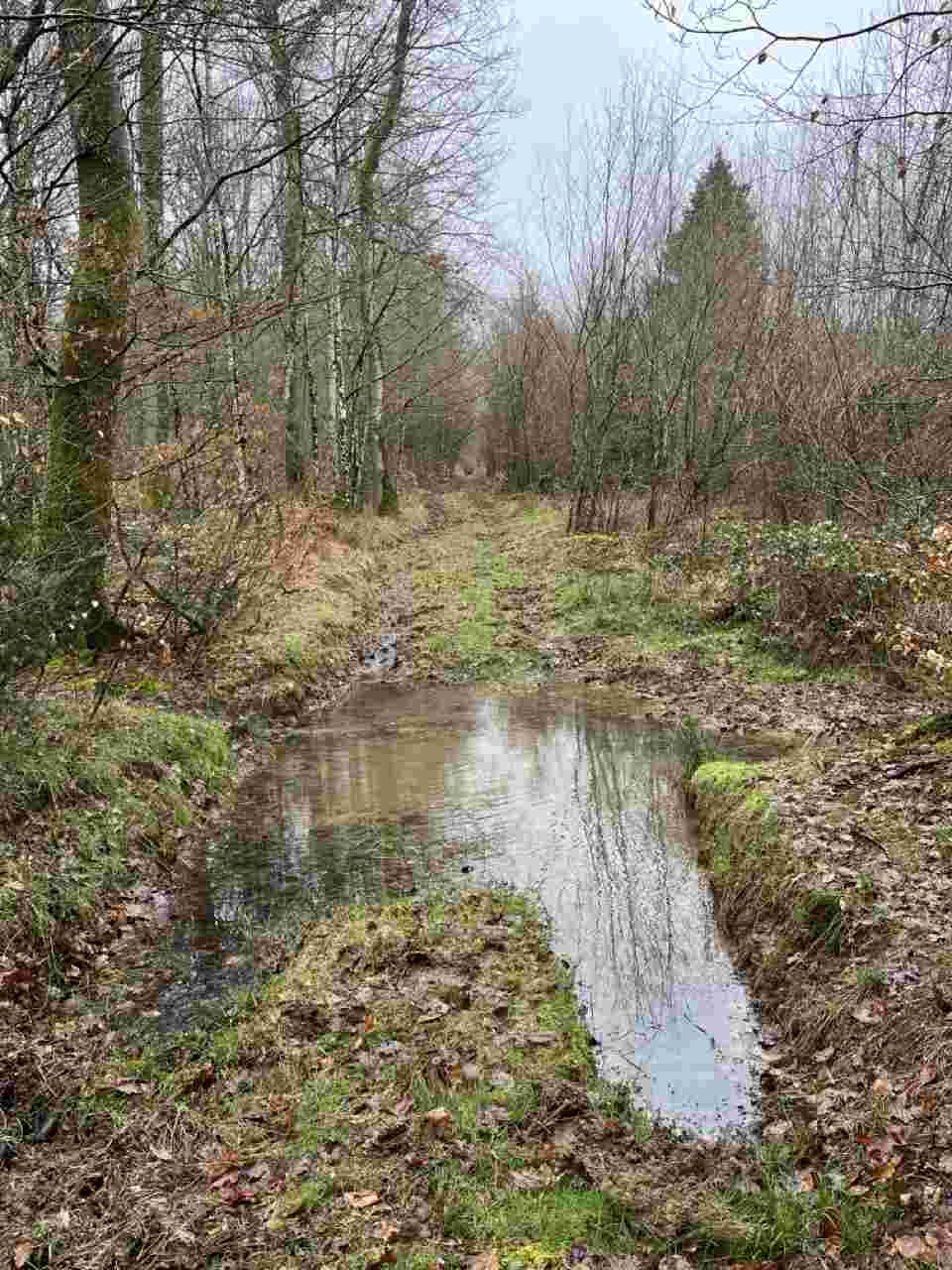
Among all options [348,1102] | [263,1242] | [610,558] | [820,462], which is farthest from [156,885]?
[610,558]

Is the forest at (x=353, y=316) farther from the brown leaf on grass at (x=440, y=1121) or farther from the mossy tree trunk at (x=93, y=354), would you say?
the brown leaf on grass at (x=440, y=1121)

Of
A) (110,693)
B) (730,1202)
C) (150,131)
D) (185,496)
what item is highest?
(150,131)

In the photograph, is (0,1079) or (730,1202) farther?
(0,1079)

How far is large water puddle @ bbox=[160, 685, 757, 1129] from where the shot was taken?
4.90 metres

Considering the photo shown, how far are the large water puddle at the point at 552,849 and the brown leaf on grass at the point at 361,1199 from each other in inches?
56.9

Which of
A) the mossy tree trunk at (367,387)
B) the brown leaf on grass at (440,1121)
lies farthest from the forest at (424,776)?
the mossy tree trunk at (367,387)

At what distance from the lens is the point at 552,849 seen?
7.24 metres

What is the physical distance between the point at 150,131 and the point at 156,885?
8.10m

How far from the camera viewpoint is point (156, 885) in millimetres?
6449

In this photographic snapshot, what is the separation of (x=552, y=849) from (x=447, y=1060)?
9.52 feet

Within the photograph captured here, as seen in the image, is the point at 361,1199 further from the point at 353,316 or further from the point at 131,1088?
the point at 353,316

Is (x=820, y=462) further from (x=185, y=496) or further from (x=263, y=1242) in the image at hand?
(x=263, y=1242)

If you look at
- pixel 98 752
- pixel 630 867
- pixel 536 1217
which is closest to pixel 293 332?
pixel 98 752

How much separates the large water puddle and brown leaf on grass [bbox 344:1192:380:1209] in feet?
4.75
